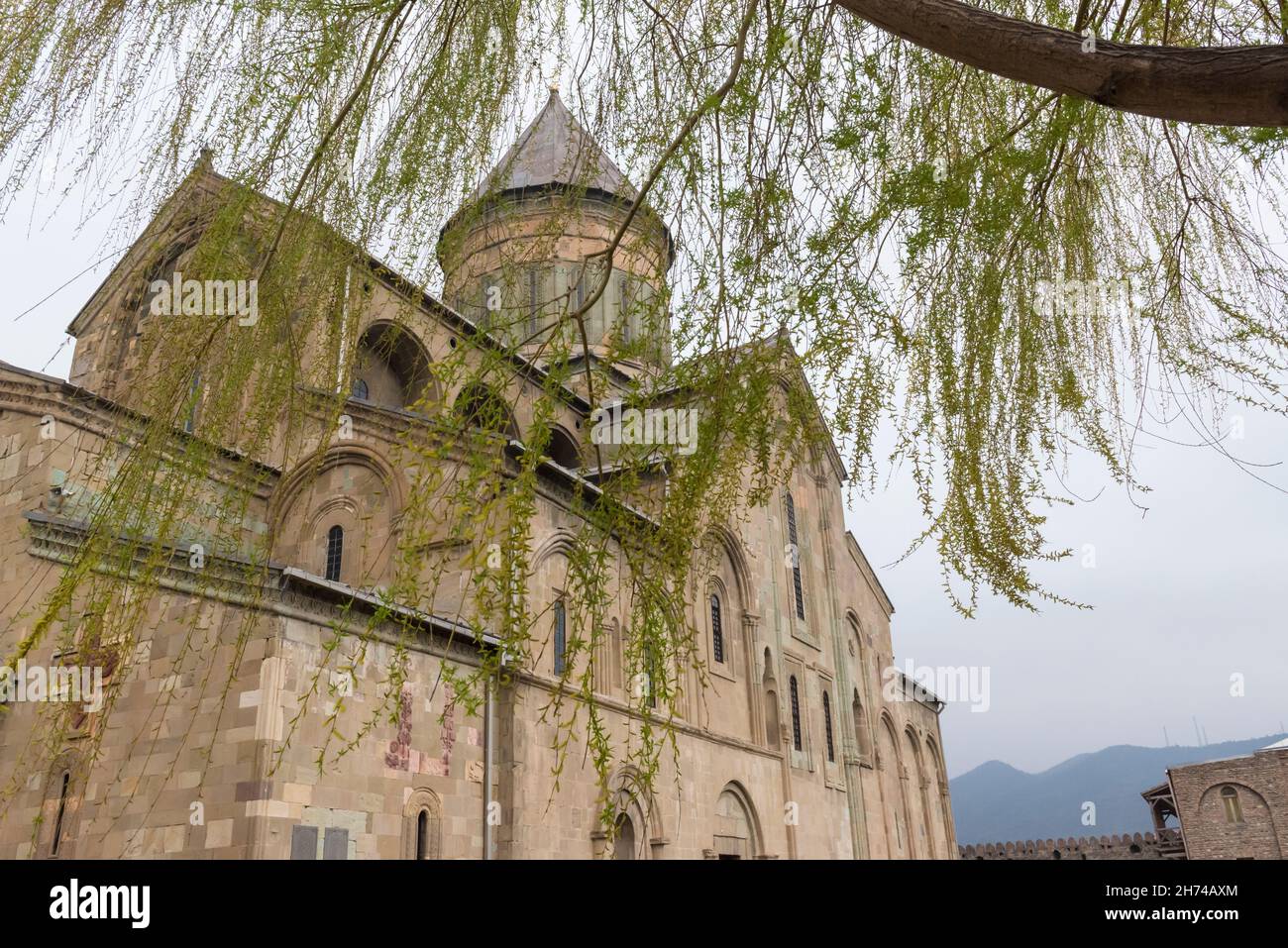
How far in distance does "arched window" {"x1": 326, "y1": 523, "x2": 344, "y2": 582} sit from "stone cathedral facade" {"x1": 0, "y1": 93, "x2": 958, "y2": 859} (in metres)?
0.03

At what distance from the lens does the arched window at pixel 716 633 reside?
15.9 metres

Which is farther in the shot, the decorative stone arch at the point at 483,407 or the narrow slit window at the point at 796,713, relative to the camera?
Result: the narrow slit window at the point at 796,713

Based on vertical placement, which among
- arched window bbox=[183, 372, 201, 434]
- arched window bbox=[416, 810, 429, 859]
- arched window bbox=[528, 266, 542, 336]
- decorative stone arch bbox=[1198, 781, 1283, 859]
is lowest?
decorative stone arch bbox=[1198, 781, 1283, 859]

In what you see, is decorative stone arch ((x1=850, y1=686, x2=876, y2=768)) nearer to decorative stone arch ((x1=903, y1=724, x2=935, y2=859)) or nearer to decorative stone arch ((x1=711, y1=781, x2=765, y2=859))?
decorative stone arch ((x1=903, y1=724, x2=935, y2=859))

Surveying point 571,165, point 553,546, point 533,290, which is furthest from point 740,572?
point 533,290

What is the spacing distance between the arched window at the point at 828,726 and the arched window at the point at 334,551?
10.3 meters

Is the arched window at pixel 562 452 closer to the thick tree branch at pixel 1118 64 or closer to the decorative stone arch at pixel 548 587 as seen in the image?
the decorative stone arch at pixel 548 587

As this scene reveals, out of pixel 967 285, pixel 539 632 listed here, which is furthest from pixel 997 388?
pixel 539 632

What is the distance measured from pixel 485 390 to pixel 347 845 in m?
7.20

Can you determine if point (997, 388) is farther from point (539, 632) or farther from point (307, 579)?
point (539, 632)

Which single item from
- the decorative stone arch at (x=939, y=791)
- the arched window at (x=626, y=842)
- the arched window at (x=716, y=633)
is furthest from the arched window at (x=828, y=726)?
the decorative stone arch at (x=939, y=791)

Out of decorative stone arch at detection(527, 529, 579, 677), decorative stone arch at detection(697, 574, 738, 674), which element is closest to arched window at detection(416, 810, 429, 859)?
decorative stone arch at detection(527, 529, 579, 677)

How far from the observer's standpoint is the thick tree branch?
2.42m

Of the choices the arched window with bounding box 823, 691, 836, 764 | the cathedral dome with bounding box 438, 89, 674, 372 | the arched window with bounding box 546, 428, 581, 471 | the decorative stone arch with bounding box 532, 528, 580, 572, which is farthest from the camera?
the arched window with bounding box 823, 691, 836, 764
